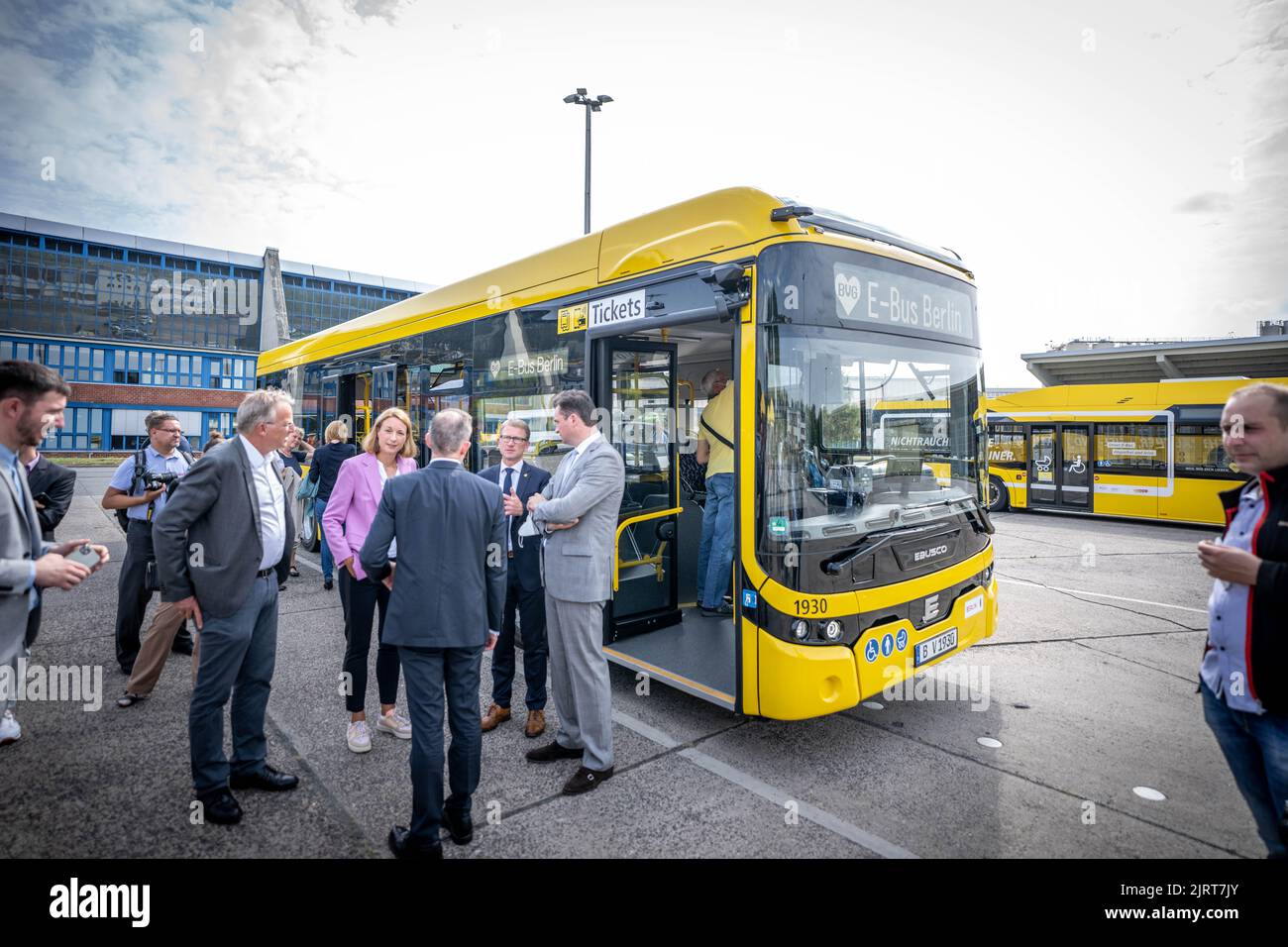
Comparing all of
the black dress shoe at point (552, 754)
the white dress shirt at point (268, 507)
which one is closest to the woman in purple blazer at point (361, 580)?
the white dress shirt at point (268, 507)

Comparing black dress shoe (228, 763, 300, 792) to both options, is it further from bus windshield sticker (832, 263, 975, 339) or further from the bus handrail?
bus windshield sticker (832, 263, 975, 339)

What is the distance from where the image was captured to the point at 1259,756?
2.28 meters

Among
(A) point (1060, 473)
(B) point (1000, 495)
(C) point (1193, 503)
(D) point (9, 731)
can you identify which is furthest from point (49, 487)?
(B) point (1000, 495)

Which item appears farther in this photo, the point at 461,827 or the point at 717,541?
the point at 717,541

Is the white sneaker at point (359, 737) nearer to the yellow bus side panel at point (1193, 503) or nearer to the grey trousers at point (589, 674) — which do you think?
the grey trousers at point (589, 674)

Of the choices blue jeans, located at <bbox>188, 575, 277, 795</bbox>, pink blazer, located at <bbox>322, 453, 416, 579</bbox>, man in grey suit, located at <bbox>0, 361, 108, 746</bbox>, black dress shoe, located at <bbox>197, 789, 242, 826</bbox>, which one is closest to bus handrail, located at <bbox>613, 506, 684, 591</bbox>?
pink blazer, located at <bbox>322, 453, 416, 579</bbox>

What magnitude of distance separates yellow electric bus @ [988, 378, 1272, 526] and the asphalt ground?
369 inches

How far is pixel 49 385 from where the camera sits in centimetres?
264

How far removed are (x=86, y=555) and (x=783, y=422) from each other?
3175mm

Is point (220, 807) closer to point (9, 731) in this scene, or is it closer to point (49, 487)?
point (9, 731)

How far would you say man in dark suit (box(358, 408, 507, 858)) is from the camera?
2820 millimetres
